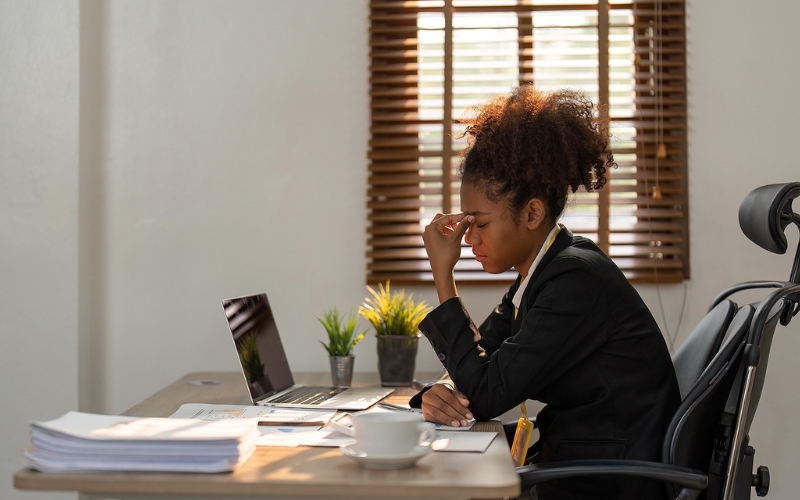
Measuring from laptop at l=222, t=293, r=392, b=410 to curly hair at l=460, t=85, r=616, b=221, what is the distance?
0.67m

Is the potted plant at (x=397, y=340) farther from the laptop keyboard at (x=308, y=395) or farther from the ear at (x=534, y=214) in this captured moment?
the ear at (x=534, y=214)

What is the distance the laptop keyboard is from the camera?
2.09 m

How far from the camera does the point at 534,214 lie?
1.93m

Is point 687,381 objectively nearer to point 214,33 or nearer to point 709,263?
point 709,263

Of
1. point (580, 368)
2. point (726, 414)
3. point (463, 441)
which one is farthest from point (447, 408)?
point (726, 414)

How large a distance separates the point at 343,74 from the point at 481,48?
1.68 ft

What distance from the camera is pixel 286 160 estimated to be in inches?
112

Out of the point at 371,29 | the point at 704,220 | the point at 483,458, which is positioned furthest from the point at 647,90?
the point at 483,458

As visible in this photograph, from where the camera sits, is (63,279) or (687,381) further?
(63,279)

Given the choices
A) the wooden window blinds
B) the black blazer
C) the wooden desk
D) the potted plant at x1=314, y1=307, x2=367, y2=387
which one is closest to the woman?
the black blazer

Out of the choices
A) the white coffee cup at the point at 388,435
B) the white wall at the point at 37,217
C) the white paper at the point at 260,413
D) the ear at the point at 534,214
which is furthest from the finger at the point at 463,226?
the white wall at the point at 37,217

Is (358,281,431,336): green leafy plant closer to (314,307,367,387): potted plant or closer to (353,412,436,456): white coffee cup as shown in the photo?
(314,307,367,387): potted plant

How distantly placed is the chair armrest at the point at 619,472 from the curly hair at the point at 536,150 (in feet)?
2.16

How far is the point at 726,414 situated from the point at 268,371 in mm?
1225
